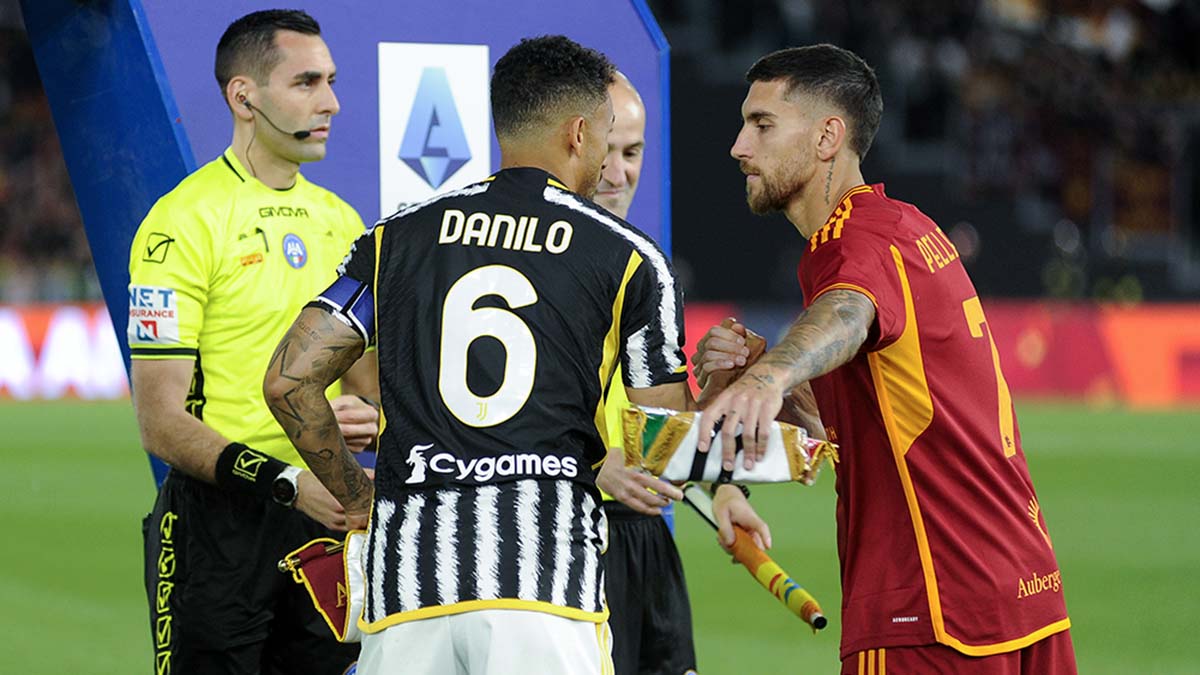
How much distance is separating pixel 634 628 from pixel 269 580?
120cm

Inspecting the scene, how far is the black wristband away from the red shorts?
5.87 feet

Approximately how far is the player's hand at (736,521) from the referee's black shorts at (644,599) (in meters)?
0.35

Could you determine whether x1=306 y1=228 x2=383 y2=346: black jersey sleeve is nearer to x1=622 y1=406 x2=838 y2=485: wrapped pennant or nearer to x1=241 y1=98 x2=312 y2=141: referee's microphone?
x1=622 y1=406 x2=838 y2=485: wrapped pennant

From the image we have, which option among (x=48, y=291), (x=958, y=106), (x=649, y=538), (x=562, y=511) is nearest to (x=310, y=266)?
(x=649, y=538)

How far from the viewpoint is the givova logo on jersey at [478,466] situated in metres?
3.61

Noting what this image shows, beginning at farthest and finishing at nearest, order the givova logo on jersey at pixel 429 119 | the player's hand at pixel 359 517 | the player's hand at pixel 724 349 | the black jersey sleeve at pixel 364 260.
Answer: the givova logo on jersey at pixel 429 119 < the player's hand at pixel 359 517 < the player's hand at pixel 724 349 < the black jersey sleeve at pixel 364 260

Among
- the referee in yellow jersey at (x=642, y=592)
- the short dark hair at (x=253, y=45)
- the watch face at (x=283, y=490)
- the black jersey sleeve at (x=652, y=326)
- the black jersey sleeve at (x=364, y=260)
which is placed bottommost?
the referee in yellow jersey at (x=642, y=592)

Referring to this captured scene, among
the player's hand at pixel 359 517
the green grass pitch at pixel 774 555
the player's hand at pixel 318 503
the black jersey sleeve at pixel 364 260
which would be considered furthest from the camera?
the green grass pitch at pixel 774 555

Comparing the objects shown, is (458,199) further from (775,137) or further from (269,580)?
(269,580)

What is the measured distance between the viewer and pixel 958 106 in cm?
2748

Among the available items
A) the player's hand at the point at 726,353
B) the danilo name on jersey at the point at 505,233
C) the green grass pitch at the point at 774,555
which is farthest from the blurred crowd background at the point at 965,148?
the danilo name on jersey at the point at 505,233

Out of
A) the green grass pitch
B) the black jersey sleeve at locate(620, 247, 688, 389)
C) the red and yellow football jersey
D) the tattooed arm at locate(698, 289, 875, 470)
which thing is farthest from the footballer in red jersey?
the green grass pitch

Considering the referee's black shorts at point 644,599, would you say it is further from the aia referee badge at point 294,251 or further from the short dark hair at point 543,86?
the short dark hair at point 543,86

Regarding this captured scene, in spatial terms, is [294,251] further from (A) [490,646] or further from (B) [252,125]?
(A) [490,646]
